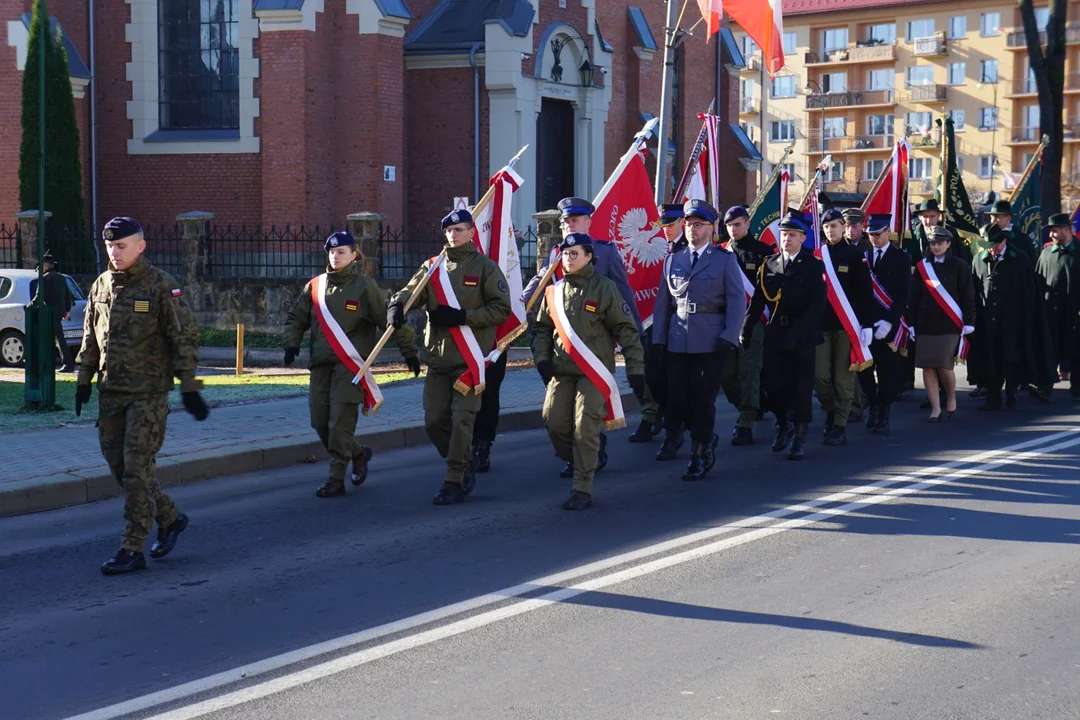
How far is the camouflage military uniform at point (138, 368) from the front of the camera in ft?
25.2

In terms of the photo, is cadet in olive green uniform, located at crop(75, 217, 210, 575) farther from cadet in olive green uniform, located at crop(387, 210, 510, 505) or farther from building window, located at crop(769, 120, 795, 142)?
building window, located at crop(769, 120, 795, 142)

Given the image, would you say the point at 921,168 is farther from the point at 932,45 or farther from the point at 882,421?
the point at 882,421

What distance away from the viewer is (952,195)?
59.6 feet

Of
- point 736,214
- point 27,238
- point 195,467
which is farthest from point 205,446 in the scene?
point 27,238

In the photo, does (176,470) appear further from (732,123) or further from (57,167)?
(732,123)

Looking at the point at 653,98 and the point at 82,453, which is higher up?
the point at 653,98

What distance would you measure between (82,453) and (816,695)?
25.4ft

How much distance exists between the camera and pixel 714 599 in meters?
6.89

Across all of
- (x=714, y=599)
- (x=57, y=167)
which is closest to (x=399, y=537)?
(x=714, y=599)

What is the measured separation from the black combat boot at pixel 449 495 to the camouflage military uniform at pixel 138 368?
2313 millimetres

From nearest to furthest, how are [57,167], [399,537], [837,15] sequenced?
[399,537] → [57,167] → [837,15]

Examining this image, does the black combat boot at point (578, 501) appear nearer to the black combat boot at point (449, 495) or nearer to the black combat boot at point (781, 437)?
the black combat boot at point (449, 495)

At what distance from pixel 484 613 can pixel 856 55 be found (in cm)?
7959

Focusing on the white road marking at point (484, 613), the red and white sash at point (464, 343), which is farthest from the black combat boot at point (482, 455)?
the white road marking at point (484, 613)
